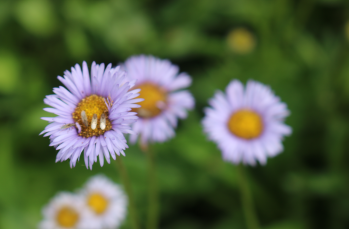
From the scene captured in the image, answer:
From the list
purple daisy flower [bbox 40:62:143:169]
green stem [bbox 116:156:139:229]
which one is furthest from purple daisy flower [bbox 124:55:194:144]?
purple daisy flower [bbox 40:62:143:169]

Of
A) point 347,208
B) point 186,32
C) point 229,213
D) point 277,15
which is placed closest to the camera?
point 347,208

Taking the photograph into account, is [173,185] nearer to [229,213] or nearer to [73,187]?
[229,213]

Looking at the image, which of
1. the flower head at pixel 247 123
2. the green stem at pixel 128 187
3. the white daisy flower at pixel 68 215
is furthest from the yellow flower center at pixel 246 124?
the white daisy flower at pixel 68 215

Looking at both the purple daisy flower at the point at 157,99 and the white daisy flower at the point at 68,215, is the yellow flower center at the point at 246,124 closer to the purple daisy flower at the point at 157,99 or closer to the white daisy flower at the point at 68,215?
the purple daisy flower at the point at 157,99

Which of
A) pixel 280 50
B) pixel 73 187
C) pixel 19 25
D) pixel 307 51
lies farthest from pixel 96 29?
pixel 307 51

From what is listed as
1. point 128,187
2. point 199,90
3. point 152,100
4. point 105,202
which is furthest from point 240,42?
point 128,187

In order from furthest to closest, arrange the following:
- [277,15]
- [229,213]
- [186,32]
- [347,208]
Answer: [186,32] → [277,15] → [229,213] → [347,208]

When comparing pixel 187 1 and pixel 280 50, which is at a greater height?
pixel 187 1
